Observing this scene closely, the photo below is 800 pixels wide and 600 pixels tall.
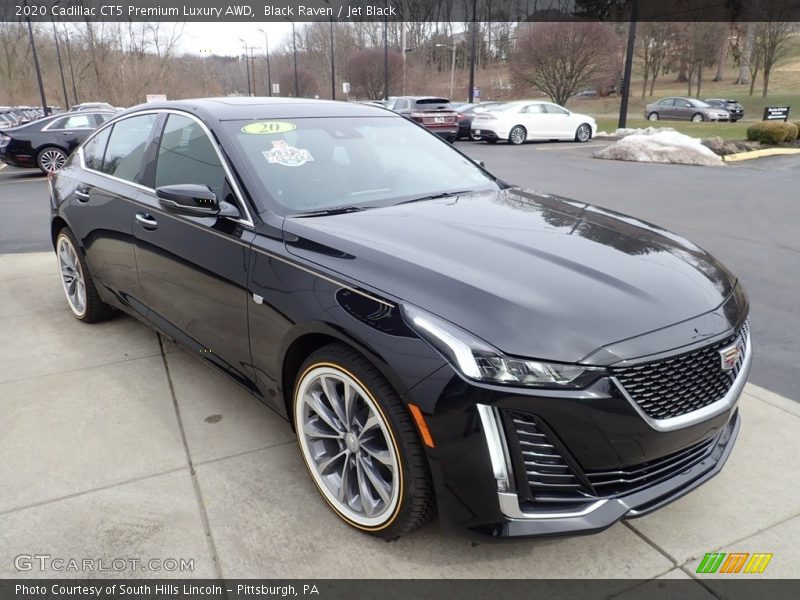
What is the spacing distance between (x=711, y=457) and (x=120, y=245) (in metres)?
3.46

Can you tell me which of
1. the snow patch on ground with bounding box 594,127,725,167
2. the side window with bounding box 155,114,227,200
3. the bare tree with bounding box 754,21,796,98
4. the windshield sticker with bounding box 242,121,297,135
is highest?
the bare tree with bounding box 754,21,796,98

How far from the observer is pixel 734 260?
631 centimetres

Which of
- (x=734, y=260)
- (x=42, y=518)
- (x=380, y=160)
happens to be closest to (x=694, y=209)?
(x=734, y=260)

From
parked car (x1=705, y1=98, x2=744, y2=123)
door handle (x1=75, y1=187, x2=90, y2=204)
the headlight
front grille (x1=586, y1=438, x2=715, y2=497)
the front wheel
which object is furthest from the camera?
parked car (x1=705, y1=98, x2=744, y2=123)

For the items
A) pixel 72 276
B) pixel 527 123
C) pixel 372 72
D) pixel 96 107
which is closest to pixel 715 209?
pixel 72 276

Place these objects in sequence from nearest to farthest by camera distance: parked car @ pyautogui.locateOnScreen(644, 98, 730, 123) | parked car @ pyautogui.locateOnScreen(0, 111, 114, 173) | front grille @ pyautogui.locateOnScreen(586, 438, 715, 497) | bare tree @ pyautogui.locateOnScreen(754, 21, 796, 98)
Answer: front grille @ pyautogui.locateOnScreen(586, 438, 715, 497)
parked car @ pyautogui.locateOnScreen(0, 111, 114, 173)
parked car @ pyautogui.locateOnScreen(644, 98, 730, 123)
bare tree @ pyautogui.locateOnScreen(754, 21, 796, 98)

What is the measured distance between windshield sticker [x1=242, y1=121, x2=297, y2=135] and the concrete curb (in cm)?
1563

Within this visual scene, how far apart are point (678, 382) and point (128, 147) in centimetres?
358

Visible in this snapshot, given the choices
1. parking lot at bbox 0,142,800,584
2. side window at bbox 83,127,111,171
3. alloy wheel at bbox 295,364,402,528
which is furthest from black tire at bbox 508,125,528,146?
alloy wheel at bbox 295,364,402,528

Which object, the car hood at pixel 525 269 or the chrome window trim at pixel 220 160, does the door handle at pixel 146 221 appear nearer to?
the chrome window trim at pixel 220 160

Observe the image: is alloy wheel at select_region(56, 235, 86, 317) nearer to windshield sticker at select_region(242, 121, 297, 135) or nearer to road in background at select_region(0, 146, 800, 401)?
windshield sticker at select_region(242, 121, 297, 135)

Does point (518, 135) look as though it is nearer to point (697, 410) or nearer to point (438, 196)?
point (438, 196)

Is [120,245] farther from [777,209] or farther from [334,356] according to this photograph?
[777,209]

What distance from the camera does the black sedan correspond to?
2021 millimetres
